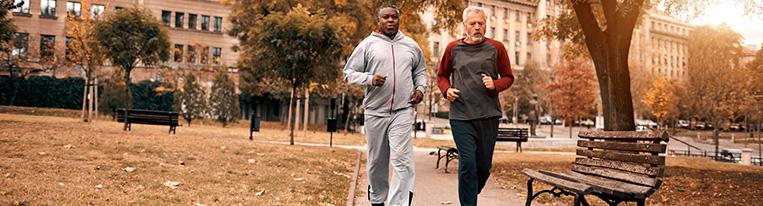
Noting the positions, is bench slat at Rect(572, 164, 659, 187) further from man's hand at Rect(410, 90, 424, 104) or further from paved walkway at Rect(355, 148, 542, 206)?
man's hand at Rect(410, 90, 424, 104)

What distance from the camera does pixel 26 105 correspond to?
4366 centimetres

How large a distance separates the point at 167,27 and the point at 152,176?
38387 millimetres

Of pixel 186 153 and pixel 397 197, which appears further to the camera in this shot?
pixel 186 153

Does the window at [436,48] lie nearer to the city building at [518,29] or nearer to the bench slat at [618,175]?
the city building at [518,29]

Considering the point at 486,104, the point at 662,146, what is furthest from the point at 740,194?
the point at 486,104

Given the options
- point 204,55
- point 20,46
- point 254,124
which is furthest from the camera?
point 204,55

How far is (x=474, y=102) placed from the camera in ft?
17.1

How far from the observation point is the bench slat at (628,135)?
509cm

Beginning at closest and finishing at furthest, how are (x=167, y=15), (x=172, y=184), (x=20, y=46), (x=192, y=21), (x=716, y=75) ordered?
(x=172, y=184)
(x=716, y=75)
(x=20, y=46)
(x=167, y=15)
(x=192, y=21)

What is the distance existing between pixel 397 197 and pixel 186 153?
7.51 m

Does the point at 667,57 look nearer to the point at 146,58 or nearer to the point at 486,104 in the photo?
the point at 146,58

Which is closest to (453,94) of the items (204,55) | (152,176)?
(152,176)

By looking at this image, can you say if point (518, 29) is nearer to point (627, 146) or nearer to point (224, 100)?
point (224, 100)

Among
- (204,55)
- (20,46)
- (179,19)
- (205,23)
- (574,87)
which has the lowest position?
(574,87)
